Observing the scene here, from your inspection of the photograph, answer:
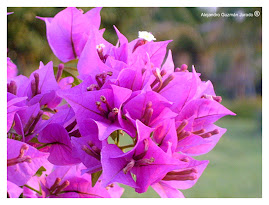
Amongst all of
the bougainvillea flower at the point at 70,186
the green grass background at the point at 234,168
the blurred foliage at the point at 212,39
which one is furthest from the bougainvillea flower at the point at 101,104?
the blurred foliage at the point at 212,39

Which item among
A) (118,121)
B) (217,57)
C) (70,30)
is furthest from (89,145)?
(217,57)

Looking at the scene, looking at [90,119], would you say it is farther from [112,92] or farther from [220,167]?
[220,167]

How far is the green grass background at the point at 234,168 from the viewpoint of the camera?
368cm

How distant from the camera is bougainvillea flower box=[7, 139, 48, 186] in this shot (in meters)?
0.34

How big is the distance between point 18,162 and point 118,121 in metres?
0.10

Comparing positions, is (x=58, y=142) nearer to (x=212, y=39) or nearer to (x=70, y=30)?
(x=70, y=30)

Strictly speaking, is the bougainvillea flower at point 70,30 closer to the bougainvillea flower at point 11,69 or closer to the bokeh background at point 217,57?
the bougainvillea flower at point 11,69

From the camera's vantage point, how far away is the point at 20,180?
35 centimetres

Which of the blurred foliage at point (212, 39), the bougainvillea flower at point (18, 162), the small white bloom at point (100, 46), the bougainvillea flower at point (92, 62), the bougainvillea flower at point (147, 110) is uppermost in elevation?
the blurred foliage at point (212, 39)

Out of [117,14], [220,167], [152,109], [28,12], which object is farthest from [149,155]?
[117,14]

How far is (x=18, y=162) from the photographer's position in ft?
1.11

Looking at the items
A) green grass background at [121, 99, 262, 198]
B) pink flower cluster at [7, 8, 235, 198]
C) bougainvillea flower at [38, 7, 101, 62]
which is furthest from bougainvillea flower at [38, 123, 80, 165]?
green grass background at [121, 99, 262, 198]

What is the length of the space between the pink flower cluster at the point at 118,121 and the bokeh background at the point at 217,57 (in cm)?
118
